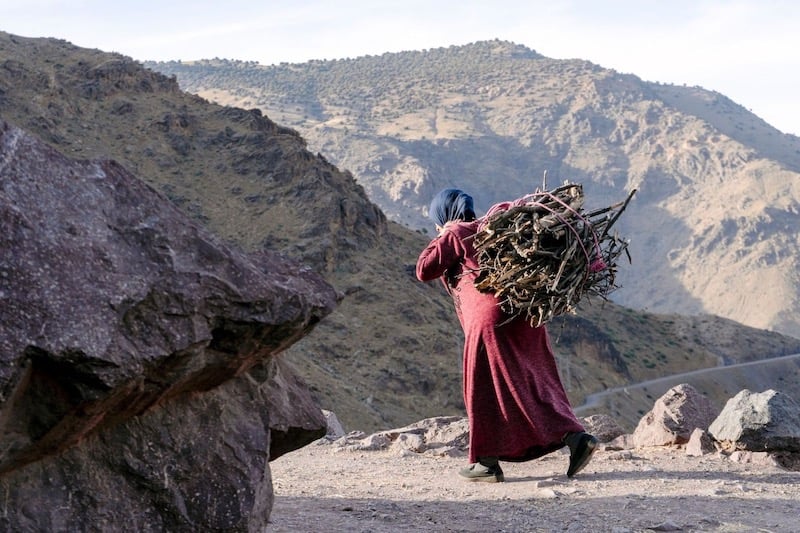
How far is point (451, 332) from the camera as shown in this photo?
30.0 m

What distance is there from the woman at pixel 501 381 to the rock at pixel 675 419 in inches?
89.8

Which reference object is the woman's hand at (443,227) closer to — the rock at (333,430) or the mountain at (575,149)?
the rock at (333,430)

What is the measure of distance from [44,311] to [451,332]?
26874 millimetres

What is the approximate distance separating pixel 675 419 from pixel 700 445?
2.24 ft

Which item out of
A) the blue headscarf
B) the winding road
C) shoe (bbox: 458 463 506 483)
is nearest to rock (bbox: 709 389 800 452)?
shoe (bbox: 458 463 506 483)

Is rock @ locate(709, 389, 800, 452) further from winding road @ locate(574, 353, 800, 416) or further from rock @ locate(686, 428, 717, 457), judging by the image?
winding road @ locate(574, 353, 800, 416)

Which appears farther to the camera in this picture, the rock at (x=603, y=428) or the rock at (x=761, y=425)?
the rock at (x=603, y=428)

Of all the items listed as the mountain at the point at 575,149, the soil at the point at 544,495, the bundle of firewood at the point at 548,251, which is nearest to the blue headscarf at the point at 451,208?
the bundle of firewood at the point at 548,251

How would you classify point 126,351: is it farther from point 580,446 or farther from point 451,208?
point 580,446

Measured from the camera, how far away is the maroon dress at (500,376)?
6.25m

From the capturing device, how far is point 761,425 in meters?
7.50

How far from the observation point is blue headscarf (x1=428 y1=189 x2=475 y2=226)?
6.59m

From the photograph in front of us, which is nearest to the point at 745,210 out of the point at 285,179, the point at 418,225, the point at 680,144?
the point at 680,144

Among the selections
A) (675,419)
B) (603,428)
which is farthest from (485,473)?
(603,428)
